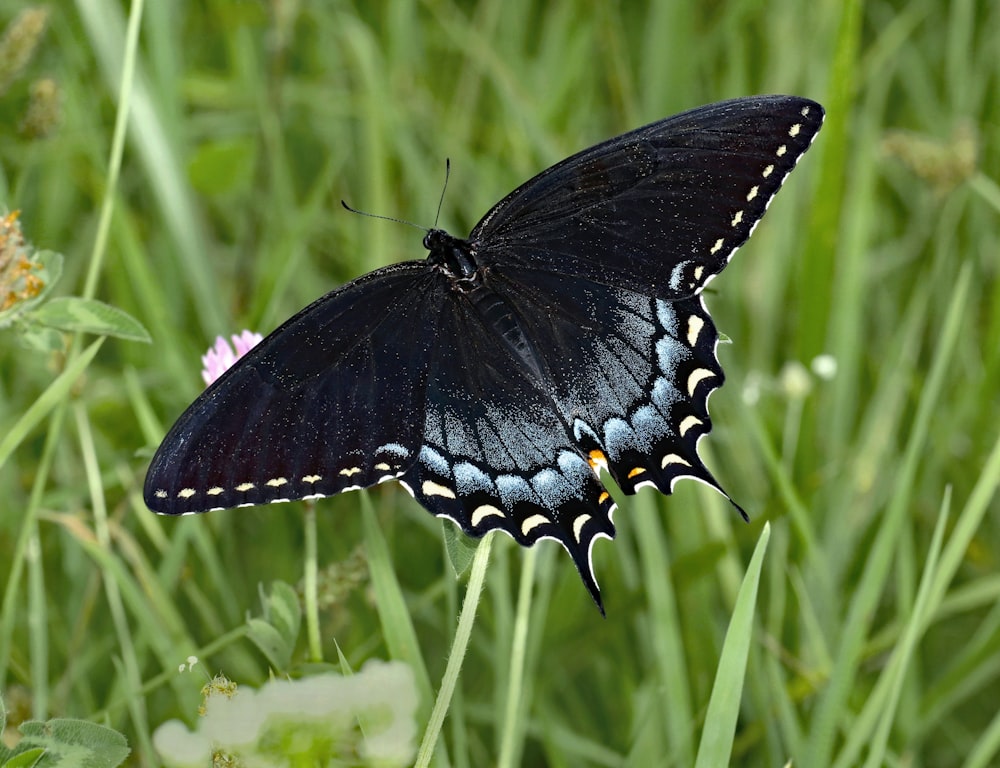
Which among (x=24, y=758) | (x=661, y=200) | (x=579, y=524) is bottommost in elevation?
(x=24, y=758)

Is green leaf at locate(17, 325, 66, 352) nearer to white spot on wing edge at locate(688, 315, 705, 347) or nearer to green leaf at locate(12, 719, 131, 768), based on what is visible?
green leaf at locate(12, 719, 131, 768)

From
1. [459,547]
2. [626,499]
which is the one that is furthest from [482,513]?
[626,499]

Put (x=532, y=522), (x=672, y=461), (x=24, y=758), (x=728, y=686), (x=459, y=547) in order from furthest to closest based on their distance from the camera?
(x=672, y=461) < (x=532, y=522) < (x=459, y=547) < (x=728, y=686) < (x=24, y=758)

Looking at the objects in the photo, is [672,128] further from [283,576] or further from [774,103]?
[283,576]

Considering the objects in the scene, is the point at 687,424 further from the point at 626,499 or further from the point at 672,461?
the point at 626,499

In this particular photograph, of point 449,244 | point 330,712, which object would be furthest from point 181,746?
point 449,244

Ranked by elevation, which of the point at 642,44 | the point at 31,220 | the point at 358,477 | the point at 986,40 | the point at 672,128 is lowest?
the point at 358,477
